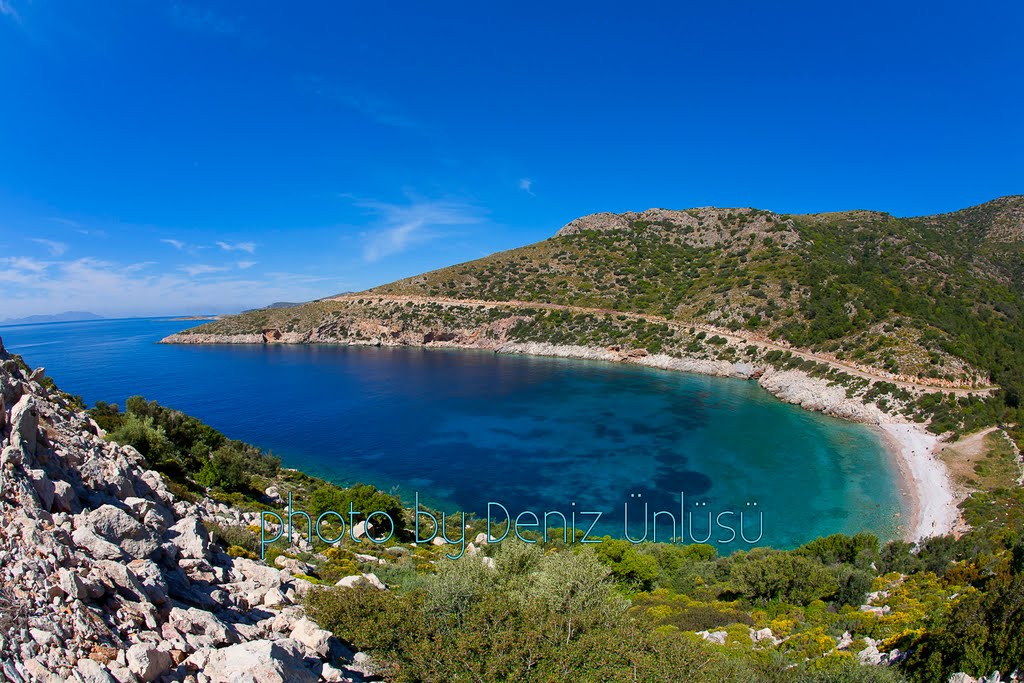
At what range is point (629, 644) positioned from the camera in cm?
870

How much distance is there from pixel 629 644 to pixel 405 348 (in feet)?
303

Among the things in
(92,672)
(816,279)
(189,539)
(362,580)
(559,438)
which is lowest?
(559,438)

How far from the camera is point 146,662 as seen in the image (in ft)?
19.2

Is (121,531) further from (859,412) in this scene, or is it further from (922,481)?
(859,412)

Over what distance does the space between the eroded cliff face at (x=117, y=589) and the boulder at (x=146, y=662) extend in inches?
0.6

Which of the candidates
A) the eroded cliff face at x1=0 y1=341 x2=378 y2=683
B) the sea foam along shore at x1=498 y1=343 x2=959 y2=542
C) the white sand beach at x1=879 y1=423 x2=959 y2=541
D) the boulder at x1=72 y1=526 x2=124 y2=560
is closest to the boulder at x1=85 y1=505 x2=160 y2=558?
the eroded cliff face at x1=0 y1=341 x2=378 y2=683

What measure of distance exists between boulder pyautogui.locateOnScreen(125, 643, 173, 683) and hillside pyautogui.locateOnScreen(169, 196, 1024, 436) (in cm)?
5080

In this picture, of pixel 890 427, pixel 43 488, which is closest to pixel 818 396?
pixel 890 427

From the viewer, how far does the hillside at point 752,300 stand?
49.3m

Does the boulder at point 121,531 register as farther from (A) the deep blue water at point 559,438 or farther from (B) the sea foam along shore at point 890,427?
(B) the sea foam along shore at point 890,427

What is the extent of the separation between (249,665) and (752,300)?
77.3 metres

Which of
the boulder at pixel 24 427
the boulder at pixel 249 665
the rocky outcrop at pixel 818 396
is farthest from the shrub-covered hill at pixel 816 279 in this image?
the boulder at pixel 24 427

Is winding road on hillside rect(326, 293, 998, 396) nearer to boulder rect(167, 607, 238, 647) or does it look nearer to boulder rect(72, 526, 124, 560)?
boulder rect(167, 607, 238, 647)

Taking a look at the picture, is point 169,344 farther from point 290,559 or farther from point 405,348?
point 290,559
